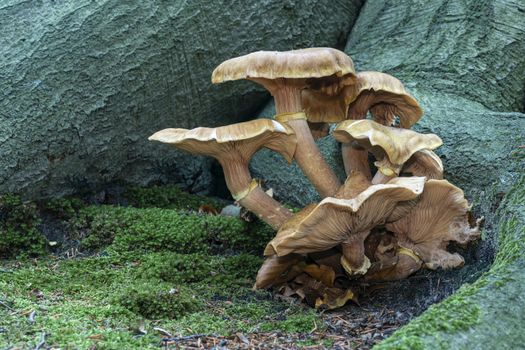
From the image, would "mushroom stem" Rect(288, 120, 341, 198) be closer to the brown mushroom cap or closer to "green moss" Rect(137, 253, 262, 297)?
the brown mushroom cap

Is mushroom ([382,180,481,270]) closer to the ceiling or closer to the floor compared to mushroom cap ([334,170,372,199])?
closer to the floor

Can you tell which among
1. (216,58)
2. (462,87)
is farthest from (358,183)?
(216,58)

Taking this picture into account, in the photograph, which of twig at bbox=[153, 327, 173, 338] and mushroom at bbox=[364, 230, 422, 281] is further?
mushroom at bbox=[364, 230, 422, 281]

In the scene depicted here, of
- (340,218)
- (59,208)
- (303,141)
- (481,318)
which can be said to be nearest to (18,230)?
(59,208)

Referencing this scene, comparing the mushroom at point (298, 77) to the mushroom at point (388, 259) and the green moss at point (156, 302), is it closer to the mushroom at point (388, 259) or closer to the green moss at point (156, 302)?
the mushroom at point (388, 259)

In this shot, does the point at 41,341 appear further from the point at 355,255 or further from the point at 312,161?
the point at 312,161

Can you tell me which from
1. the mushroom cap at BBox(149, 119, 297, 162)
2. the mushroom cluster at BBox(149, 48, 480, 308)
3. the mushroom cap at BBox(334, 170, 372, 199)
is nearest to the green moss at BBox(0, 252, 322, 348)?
the mushroom cluster at BBox(149, 48, 480, 308)
